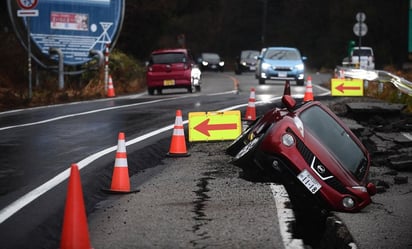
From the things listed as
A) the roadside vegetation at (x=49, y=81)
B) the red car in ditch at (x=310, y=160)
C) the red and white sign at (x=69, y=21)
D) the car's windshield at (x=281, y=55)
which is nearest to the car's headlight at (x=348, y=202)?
the red car in ditch at (x=310, y=160)

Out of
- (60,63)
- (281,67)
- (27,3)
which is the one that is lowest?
(281,67)

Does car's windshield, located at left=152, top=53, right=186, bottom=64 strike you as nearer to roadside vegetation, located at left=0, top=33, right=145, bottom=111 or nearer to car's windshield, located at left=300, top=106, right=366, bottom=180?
roadside vegetation, located at left=0, top=33, right=145, bottom=111

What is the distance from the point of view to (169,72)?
30.0m

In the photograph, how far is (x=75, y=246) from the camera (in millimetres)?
6602

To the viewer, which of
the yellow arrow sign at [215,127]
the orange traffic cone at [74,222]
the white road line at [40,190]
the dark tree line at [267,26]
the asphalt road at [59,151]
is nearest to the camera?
the orange traffic cone at [74,222]

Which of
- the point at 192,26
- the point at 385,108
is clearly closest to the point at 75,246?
the point at 385,108

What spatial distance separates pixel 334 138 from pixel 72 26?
2317 centimetres

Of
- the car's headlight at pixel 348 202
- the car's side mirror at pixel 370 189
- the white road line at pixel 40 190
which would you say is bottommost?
the white road line at pixel 40 190

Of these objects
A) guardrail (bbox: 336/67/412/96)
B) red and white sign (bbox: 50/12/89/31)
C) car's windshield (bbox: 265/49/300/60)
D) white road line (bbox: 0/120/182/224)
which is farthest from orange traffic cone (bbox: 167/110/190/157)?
car's windshield (bbox: 265/49/300/60)

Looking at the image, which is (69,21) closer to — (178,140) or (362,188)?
(178,140)

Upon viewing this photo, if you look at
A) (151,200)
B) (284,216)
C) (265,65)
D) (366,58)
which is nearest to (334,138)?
(284,216)

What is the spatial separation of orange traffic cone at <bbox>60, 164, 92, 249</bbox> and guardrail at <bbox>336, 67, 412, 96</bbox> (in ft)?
44.3

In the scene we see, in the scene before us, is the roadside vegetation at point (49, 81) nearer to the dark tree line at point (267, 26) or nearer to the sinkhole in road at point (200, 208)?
the dark tree line at point (267, 26)

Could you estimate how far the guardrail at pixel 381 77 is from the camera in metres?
19.9
